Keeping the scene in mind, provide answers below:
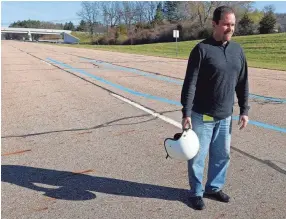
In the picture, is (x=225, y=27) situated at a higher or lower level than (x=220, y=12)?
lower

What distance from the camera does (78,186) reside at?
367 centimetres

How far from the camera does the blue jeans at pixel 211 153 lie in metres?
3.10

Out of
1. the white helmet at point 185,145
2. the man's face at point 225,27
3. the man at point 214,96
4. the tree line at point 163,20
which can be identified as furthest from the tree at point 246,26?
the white helmet at point 185,145

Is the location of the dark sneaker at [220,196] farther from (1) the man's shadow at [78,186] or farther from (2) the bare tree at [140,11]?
(2) the bare tree at [140,11]

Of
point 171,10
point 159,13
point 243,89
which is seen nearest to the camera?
point 243,89

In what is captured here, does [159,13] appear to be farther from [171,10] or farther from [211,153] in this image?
[211,153]

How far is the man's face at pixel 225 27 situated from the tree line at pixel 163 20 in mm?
27092

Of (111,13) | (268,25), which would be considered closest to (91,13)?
(111,13)

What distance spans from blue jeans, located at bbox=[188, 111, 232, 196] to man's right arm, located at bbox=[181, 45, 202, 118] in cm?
18

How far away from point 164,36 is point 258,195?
67445mm

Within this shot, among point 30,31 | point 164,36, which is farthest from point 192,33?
point 30,31

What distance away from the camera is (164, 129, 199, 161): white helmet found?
2.91 m

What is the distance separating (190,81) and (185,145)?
0.58m

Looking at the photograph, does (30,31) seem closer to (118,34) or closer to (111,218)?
(118,34)
